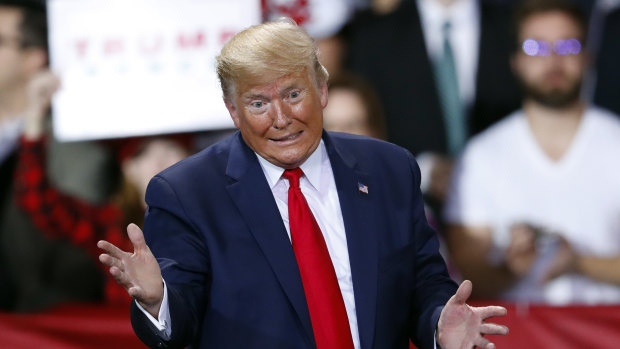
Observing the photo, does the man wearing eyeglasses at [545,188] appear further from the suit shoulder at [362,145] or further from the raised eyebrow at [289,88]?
the raised eyebrow at [289,88]

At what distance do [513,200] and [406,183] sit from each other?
80.7 inches

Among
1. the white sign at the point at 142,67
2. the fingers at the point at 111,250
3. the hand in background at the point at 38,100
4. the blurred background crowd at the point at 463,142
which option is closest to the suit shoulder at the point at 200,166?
the fingers at the point at 111,250

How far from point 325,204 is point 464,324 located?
1.23ft

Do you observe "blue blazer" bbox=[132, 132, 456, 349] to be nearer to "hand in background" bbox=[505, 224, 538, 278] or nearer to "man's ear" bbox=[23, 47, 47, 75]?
"hand in background" bbox=[505, 224, 538, 278]

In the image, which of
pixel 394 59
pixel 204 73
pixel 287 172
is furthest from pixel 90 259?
pixel 287 172

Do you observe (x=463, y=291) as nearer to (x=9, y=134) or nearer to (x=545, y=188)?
(x=545, y=188)

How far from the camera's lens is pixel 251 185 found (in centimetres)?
173

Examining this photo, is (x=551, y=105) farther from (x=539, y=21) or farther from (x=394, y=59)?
(x=394, y=59)

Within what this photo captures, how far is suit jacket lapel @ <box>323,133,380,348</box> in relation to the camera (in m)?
1.69

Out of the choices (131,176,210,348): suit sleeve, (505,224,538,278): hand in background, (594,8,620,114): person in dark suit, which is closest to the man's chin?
(594,8,620,114): person in dark suit

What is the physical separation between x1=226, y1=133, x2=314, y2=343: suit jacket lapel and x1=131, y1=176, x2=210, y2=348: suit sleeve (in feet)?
0.36

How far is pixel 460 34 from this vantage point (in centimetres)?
386

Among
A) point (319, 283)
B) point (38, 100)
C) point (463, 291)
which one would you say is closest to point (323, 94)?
point (319, 283)

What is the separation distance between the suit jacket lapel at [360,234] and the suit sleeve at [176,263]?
0.29 meters
